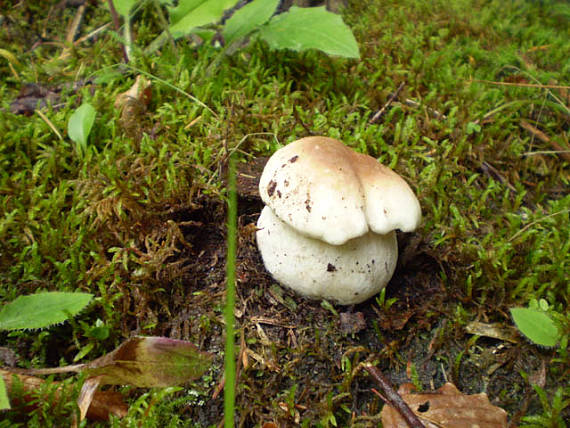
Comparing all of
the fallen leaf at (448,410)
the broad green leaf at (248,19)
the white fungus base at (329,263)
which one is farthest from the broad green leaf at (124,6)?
the fallen leaf at (448,410)

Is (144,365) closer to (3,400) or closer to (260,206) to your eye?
(3,400)

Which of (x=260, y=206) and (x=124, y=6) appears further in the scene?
(x=124, y=6)

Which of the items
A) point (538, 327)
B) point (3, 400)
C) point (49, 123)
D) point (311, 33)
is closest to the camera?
point (3, 400)

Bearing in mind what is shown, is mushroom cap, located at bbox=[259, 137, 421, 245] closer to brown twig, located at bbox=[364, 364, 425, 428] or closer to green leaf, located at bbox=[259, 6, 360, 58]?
brown twig, located at bbox=[364, 364, 425, 428]

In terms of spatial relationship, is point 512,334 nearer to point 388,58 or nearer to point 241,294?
point 241,294

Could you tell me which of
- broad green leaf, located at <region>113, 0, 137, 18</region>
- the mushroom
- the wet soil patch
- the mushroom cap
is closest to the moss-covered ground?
the wet soil patch

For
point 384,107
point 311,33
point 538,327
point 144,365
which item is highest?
point 311,33

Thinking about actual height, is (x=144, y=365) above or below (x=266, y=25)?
below

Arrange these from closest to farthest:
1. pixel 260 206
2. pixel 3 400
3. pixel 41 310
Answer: pixel 3 400 → pixel 41 310 → pixel 260 206

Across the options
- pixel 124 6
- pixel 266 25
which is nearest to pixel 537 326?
pixel 266 25
